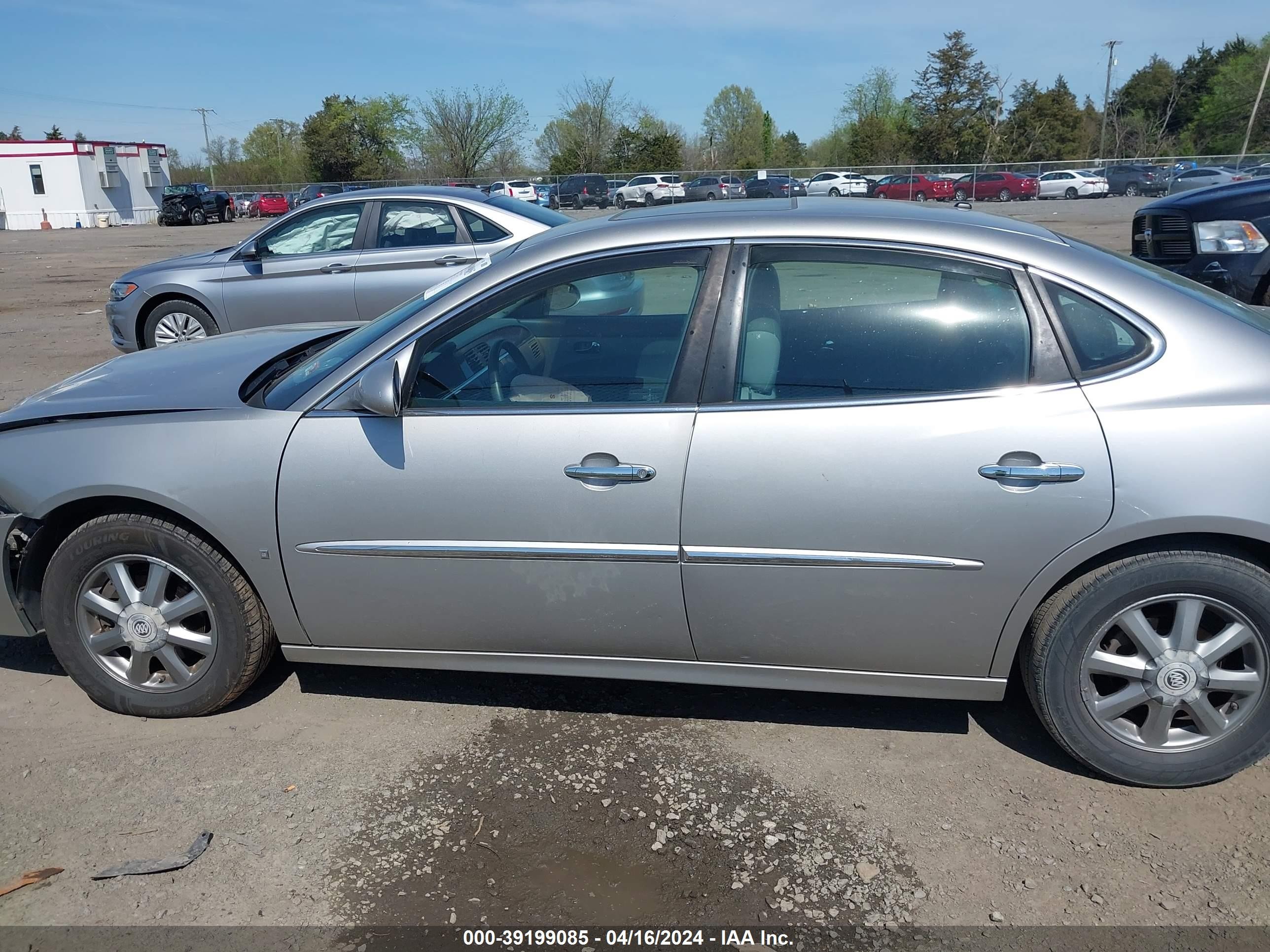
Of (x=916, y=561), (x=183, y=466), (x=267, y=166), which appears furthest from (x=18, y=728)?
(x=267, y=166)

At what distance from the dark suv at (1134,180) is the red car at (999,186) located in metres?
3.26

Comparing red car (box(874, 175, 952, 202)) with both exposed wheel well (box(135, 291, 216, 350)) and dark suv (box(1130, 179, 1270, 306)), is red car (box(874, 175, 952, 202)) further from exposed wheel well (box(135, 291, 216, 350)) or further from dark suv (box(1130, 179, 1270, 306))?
exposed wheel well (box(135, 291, 216, 350))

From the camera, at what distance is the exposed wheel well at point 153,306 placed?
892cm

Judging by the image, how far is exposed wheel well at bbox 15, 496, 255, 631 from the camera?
131 inches

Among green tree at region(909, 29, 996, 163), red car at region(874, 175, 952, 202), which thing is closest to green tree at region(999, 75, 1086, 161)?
green tree at region(909, 29, 996, 163)

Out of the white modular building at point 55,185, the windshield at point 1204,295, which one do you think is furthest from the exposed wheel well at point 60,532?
the white modular building at point 55,185

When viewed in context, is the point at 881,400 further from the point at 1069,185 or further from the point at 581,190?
the point at 1069,185

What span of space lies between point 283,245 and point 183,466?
614 cm

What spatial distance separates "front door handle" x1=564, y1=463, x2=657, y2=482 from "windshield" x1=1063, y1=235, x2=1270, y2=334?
5.15 feet

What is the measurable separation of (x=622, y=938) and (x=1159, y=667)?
176 centimetres

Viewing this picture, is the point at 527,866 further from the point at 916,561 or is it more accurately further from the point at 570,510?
the point at 916,561

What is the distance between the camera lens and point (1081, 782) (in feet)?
10.2

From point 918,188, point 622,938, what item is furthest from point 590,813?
point 918,188

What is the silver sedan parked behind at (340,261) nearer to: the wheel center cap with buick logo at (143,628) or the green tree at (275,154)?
the wheel center cap with buick logo at (143,628)
